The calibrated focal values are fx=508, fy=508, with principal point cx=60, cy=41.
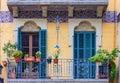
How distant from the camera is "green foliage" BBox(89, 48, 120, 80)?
16906 mm

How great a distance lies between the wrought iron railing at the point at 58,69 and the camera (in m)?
17.3

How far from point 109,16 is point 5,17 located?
3.68 m

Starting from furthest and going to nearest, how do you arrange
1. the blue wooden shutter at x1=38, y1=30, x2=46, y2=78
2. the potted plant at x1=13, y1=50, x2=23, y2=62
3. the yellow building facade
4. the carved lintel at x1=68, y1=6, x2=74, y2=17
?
1. the yellow building facade
2. the blue wooden shutter at x1=38, y1=30, x2=46, y2=78
3. the carved lintel at x1=68, y1=6, x2=74, y2=17
4. the potted plant at x1=13, y1=50, x2=23, y2=62

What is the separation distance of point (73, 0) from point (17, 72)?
3.10 metres

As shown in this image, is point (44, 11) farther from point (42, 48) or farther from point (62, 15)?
point (42, 48)

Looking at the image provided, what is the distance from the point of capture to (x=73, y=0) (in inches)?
674

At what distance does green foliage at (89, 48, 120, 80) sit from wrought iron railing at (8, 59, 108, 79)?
1.14 feet

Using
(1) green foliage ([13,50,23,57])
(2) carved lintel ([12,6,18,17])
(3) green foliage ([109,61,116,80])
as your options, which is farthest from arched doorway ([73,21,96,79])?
(2) carved lintel ([12,6,18,17])

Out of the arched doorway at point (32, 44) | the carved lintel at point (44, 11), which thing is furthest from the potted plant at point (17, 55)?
the carved lintel at point (44, 11)

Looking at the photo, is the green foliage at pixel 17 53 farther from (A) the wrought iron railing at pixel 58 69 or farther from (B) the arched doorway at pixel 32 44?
(B) the arched doorway at pixel 32 44

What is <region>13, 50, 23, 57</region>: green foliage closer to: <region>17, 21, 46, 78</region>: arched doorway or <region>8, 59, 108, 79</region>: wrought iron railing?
<region>8, 59, 108, 79</region>: wrought iron railing

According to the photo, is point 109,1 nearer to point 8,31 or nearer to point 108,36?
point 108,36

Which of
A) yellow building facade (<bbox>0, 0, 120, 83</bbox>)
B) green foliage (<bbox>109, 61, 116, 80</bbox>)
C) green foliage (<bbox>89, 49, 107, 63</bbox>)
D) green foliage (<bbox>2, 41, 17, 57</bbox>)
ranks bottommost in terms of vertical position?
green foliage (<bbox>109, 61, 116, 80</bbox>)

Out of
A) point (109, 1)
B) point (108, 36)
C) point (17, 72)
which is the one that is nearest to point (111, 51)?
point (108, 36)
